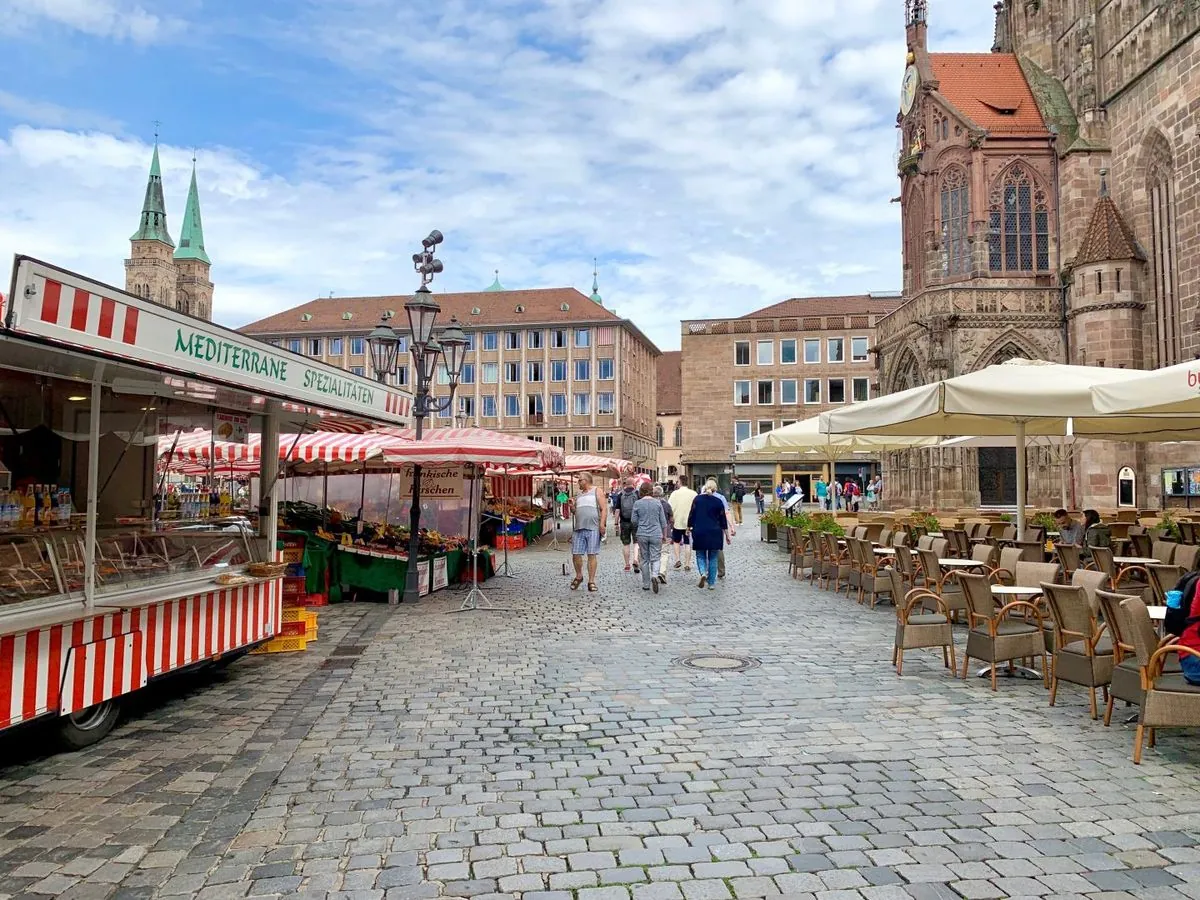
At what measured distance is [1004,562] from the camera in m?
8.88

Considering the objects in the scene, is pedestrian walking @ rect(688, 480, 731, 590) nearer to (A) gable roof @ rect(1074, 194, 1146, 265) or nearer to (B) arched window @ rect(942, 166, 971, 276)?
(A) gable roof @ rect(1074, 194, 1146, 265)

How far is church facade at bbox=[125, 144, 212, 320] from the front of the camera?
9775 cm

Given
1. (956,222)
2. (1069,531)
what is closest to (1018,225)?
(956,222)

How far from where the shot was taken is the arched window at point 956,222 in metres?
30.6

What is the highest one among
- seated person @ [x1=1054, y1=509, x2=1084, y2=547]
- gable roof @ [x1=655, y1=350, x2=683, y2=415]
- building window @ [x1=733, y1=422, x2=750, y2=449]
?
gable roof @ [x1=655, y1=350, x2=683, y2=415]

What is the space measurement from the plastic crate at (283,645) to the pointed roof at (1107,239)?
27380mm

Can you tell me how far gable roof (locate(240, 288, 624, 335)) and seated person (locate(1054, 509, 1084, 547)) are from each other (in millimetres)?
66061

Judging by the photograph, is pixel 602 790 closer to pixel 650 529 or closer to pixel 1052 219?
pixel 650 529

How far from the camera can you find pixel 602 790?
456cm

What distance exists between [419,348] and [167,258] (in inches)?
3974

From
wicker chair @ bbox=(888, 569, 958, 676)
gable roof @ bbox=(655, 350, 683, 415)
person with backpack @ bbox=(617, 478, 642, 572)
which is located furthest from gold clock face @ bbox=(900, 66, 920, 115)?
gable roof @ bbox=(655, 350, 683, 415)

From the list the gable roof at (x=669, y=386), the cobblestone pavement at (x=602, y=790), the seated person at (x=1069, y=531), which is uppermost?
the gable roof at (x=669, y=386)

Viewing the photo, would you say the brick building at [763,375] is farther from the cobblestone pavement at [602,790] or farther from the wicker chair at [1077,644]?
the wicker chair at [1077,644]

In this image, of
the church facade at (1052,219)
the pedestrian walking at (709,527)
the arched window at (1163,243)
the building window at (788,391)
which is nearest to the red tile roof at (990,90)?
the church facade at (1052,219)
